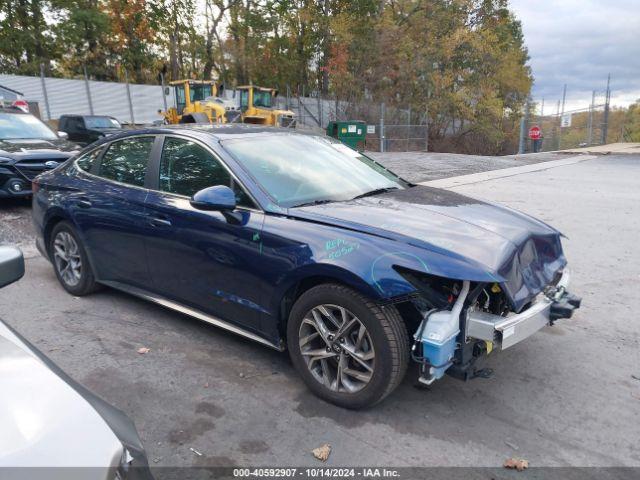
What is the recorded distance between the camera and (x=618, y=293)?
16.4 feet

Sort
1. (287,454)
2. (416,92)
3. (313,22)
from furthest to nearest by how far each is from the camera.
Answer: (313,22) < (416,92) < (287,454)

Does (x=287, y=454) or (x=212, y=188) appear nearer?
(x=287, y=454)

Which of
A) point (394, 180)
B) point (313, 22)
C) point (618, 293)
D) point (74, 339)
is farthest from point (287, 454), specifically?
point (313, 22)

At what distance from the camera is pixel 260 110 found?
23281 millimetres

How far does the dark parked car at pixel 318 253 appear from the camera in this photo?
9.16 feet

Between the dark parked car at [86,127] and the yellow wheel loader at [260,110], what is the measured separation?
5744 mm

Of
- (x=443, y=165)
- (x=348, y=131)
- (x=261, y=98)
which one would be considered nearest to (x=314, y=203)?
(x=443, y=165)

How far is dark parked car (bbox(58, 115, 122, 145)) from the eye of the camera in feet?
60.8

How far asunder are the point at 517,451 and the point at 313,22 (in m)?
40.3

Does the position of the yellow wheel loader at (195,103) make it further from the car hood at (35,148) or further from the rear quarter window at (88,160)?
the rear quarter window at (88,160)

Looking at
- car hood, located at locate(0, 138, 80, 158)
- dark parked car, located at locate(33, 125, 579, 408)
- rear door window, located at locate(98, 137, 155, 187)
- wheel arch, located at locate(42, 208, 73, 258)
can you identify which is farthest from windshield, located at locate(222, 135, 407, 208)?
car hood, located at locate(0, 138, 80, 158)

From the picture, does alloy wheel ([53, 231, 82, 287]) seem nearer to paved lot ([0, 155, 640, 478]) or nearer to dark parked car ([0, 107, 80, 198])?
paved lot ([0, 155, 640, 478])

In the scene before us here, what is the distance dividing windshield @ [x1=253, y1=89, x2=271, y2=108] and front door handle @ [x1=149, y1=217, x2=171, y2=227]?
68.2 ft

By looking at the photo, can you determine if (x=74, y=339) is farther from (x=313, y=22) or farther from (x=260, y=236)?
(x=313, y=22)
